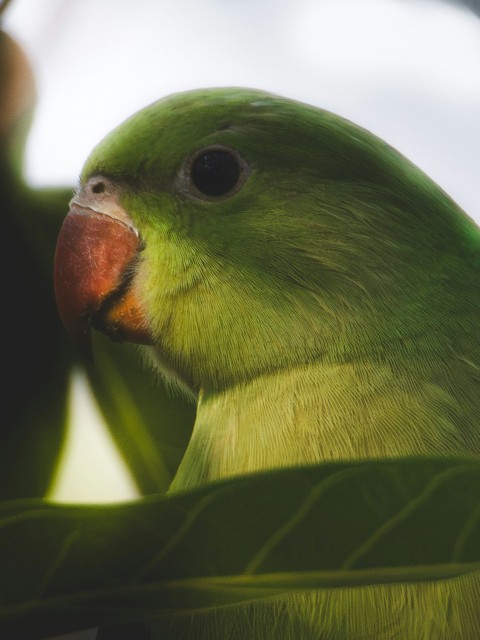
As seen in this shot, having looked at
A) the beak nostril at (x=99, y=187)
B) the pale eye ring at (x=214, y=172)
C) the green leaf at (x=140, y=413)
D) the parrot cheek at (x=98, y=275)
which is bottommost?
the green leaf at (x=140, y=413)

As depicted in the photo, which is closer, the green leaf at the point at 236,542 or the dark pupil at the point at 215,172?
the green leaf at the point at 236,542

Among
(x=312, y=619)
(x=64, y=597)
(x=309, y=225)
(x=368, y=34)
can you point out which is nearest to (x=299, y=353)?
(x=309, y=225)

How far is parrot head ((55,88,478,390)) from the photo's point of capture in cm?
67

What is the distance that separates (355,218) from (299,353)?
15 cm

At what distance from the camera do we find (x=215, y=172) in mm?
687

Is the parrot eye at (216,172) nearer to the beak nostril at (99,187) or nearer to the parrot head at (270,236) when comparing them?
the parrot head at (270,236)

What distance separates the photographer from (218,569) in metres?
0.39

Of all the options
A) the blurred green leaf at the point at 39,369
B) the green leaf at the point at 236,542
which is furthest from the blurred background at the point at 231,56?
the green leaf at the point at 236,542

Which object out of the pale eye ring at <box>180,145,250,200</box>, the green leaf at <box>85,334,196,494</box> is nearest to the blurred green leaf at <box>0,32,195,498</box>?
the green leaf at <box>85,334,196,494</box>

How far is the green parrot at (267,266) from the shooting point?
0.65 m

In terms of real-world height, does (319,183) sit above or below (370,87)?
below

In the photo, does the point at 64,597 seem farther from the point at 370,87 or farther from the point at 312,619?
the point at 370,87

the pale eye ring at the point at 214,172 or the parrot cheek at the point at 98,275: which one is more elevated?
the pale eye ring at the point at 214,172

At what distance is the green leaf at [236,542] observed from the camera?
0.36 meters
